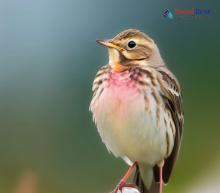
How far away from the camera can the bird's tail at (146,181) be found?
271 cm

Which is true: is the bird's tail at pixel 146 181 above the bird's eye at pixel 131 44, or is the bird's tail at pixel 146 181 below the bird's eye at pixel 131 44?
below

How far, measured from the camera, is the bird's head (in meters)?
2.58

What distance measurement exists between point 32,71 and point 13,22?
0.59 feet

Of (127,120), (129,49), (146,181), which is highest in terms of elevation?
(129,49)

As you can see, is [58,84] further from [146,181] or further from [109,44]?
[146,181]

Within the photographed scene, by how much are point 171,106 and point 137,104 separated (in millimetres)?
145

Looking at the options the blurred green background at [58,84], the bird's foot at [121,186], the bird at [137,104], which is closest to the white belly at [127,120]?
the bird at [137,104]

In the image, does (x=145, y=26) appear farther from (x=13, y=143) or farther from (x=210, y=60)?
(x=13, y=143)

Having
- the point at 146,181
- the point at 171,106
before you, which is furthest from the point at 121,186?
the point at 171,106

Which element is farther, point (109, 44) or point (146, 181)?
point (146, 181)

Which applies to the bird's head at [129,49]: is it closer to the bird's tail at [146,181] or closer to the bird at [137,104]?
the bird at [137,104]

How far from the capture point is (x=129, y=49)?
260 centimetres

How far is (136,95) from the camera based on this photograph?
100 inches

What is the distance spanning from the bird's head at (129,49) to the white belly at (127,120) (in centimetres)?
10
